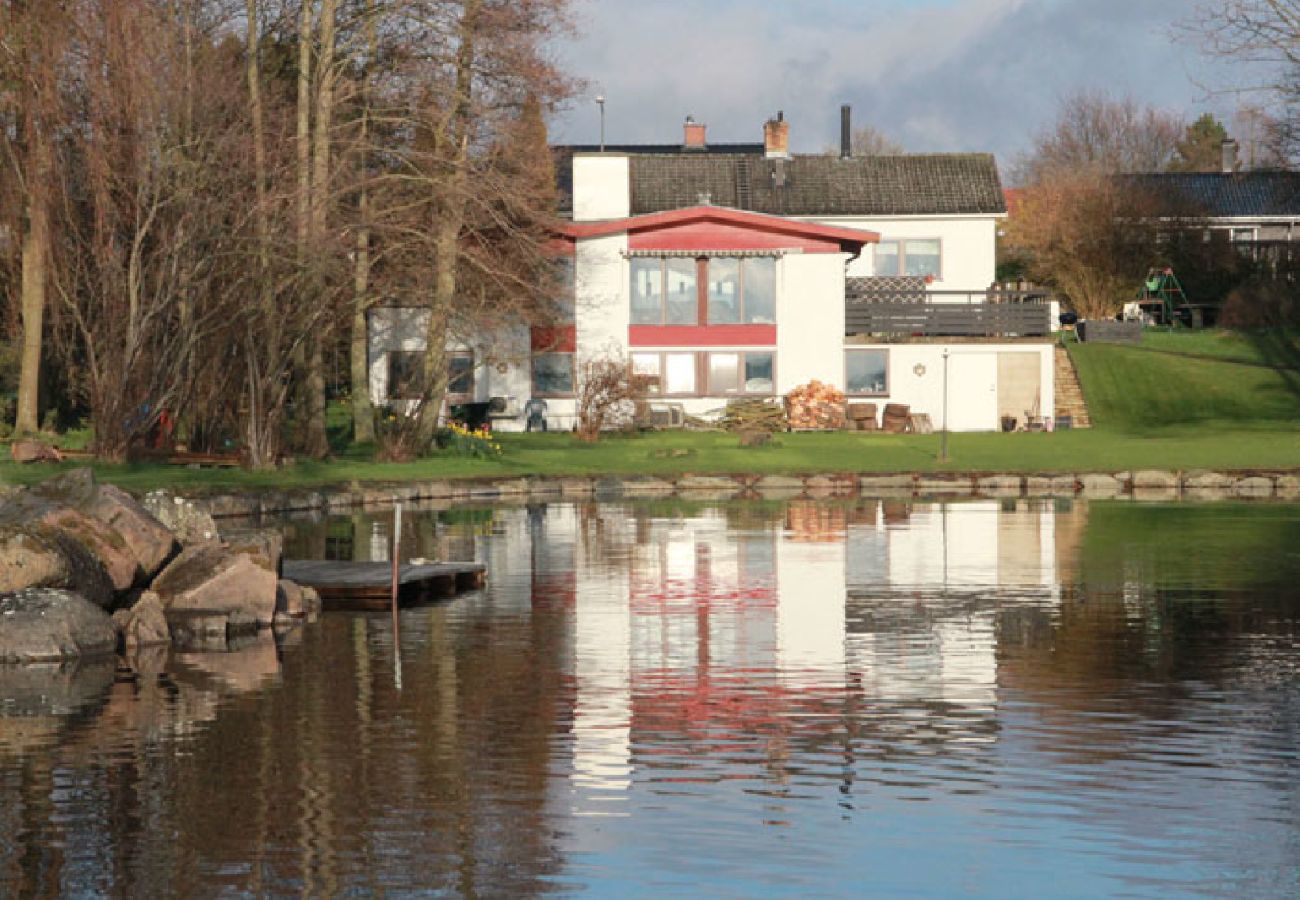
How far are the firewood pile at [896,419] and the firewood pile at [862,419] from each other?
33cm

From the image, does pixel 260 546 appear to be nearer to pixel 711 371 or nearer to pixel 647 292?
pixel 711 371

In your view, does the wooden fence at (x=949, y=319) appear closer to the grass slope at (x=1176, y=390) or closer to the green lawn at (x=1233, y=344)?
the grass slope at (x=1176, y=390)

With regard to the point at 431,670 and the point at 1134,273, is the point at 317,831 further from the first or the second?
the point at 1134,273

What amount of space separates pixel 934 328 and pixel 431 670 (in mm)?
45745

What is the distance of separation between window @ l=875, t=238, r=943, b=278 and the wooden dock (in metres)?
46.0

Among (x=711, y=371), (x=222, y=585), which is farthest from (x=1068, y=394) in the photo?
(x=222, y=585)

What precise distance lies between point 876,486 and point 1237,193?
5839cm

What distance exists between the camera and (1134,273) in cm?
8000

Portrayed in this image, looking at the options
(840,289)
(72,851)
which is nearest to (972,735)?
(72,851)

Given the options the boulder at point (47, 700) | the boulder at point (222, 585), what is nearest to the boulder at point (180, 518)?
the boulder at point (222, 585)

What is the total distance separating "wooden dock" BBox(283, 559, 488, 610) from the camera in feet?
78.3

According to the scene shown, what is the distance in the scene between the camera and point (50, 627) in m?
19.5

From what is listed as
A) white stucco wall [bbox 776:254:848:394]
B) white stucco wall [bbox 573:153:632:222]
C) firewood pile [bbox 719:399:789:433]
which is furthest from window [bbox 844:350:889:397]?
white stucco wall [bbox 573:153:632:222]

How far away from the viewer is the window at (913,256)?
70688 mm
